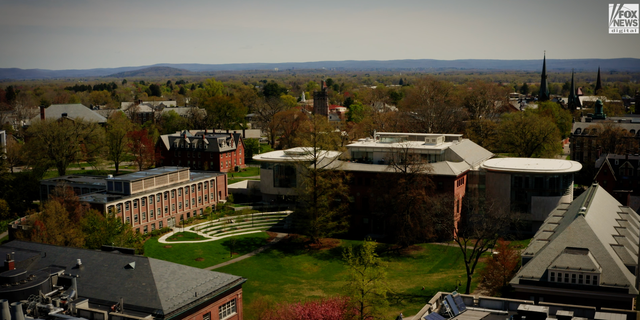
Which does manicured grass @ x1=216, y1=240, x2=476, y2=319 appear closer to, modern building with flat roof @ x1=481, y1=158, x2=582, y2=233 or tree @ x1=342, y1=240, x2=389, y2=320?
tree @ x1=342, y1=240, x2=389, y2=320

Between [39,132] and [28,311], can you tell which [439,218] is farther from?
[39,132]

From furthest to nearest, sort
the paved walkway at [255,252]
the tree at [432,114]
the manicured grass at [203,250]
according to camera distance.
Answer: the tree at [432,114], the manicured grass at [203,250], the paved walkway at [255,252]

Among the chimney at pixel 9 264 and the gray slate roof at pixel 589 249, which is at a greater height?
the chimney at pixel 9 264

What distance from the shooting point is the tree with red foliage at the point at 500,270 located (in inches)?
1753

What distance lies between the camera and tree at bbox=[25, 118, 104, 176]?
85.5 m

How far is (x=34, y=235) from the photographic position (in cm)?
4888

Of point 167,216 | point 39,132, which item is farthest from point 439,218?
point 39,132

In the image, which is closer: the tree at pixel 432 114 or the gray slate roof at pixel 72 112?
the tree at pixel 432 114

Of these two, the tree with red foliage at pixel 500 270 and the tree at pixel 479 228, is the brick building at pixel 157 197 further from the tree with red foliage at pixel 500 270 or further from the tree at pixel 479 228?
the tree with red foliage at pixel 500 270

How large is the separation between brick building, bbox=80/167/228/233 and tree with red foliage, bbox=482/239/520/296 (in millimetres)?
38154

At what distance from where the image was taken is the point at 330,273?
54.5 m

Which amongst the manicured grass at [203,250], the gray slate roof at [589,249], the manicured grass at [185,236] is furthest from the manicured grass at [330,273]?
the gray slate roof at [589,249]

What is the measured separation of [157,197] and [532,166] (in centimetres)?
4290

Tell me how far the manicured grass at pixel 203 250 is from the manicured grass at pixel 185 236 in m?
1.68
